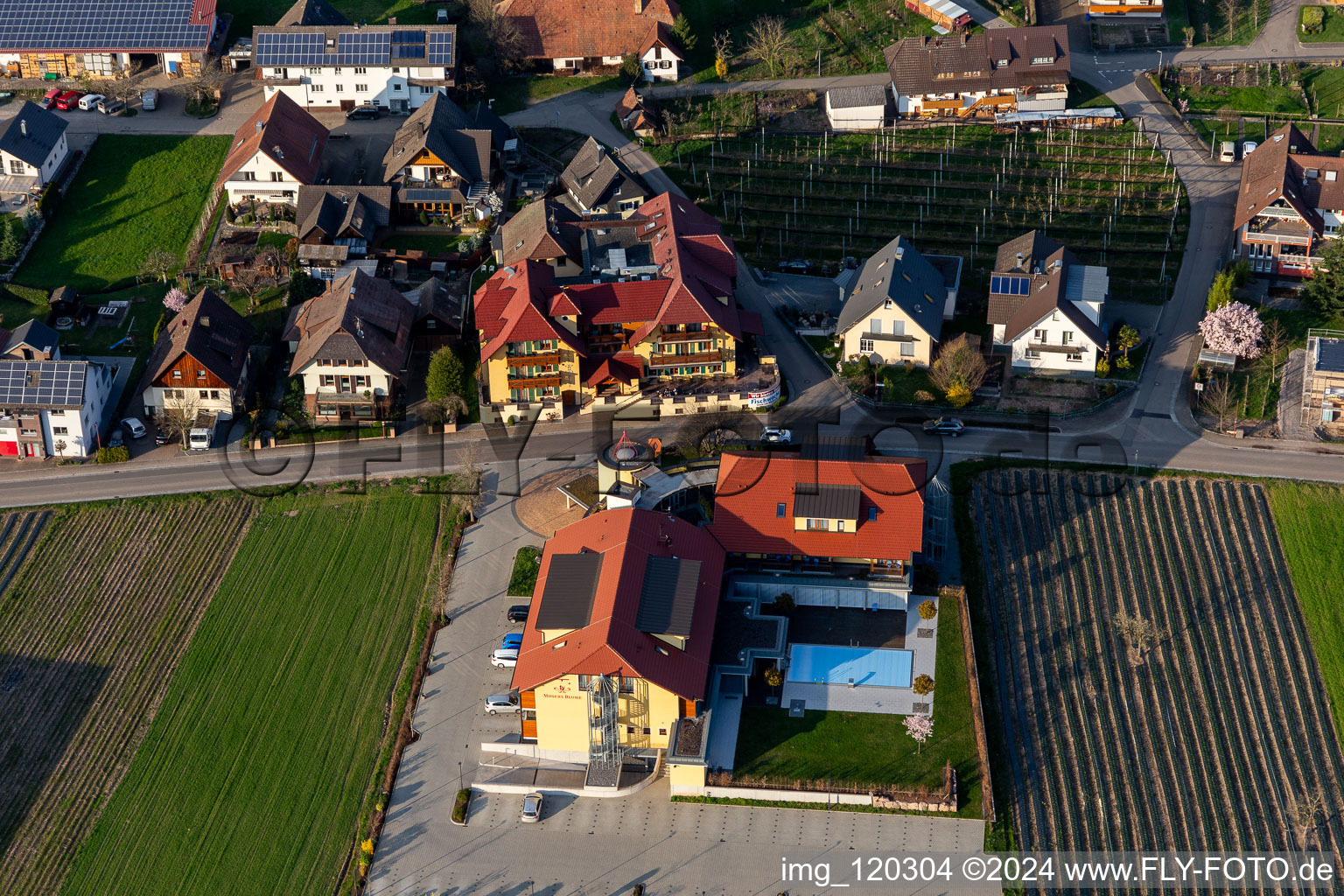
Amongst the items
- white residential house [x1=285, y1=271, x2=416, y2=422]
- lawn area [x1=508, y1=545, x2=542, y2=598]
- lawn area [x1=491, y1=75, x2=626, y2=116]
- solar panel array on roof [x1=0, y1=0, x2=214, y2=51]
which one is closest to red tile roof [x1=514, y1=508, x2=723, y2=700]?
lawn area [x1=508, y1=545, x2=542, y2=598]

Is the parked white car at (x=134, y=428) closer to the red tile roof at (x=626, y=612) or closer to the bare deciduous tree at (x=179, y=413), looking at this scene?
the bare deciduous tree at (x=179, y=413)

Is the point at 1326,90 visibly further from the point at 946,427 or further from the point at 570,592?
the point at 570,592

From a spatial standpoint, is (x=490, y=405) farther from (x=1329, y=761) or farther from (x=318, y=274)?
(x=1329, y=761)

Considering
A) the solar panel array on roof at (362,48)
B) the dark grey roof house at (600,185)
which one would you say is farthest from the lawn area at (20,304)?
the dark grey roof house at (600,185)

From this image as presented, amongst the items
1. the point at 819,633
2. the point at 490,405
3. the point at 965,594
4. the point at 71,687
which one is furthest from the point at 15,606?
the point at 965,594

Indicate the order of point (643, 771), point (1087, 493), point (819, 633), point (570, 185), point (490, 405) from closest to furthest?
point (643, 771) < point (819, 633) < point (1087, 493) < point (490, 405) < point (570, 185)

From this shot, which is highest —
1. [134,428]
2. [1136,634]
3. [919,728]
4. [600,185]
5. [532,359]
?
[600,185]

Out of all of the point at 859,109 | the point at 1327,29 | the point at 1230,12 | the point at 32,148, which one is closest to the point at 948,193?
the point at 859,109
